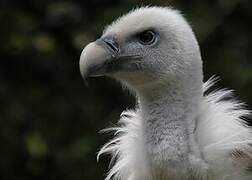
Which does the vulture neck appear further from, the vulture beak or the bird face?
the vulture beak

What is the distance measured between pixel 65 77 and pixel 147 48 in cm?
254

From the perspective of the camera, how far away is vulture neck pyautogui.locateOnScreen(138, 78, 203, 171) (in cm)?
421

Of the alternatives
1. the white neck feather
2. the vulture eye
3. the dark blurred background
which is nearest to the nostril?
the vulture eye

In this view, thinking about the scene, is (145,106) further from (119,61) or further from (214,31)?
(214,31)

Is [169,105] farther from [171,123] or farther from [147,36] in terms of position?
[147,36]

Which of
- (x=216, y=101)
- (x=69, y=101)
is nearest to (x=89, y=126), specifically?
(x=69, y=101)

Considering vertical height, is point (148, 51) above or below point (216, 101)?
above

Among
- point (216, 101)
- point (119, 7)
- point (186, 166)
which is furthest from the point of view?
point (119, 7)

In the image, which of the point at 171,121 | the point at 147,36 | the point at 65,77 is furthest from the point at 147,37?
the point at 65,77

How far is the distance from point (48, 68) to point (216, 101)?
249 centimetres

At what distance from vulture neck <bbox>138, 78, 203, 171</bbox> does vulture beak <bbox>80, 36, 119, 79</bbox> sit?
0.64 ft

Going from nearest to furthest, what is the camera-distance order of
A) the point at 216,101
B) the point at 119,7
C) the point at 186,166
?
the point at 186,166
the point at 216,101
the point at 119,7

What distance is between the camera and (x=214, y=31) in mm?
6789

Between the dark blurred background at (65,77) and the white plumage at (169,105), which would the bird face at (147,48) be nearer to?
the white plumage at (169,105)
